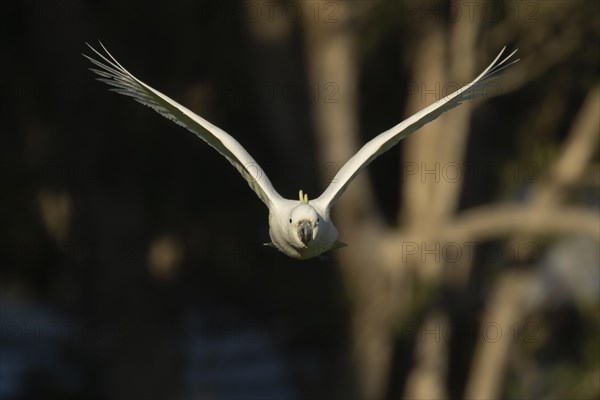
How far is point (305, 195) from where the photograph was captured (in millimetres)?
6312

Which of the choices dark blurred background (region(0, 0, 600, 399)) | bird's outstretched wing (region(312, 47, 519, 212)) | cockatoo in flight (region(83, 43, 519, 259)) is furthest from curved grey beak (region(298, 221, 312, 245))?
dark blurred background (region(0, 0, 600, 399))

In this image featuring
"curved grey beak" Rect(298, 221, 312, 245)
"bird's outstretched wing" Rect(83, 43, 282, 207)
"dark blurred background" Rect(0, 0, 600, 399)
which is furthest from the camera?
"dark blurred background" Rect(0, 0, 600, 399)

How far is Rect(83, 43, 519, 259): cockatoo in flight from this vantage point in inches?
241

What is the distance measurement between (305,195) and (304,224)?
0.31m

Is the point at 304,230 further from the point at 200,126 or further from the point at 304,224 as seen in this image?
the point at 200,126

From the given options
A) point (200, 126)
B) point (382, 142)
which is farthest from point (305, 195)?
point (200, 126)

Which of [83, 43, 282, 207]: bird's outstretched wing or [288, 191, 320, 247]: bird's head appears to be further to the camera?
Answer: [83, 43, 282, 207]: bird's outstretched wing

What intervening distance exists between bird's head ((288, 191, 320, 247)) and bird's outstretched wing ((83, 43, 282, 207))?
12.6 inches

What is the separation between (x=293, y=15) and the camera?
41.2 ft

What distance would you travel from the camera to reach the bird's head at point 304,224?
6.04m

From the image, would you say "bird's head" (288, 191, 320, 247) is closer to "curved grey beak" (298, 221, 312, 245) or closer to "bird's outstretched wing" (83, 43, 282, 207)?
"curved grey beak" (298, 221, 312, 245)

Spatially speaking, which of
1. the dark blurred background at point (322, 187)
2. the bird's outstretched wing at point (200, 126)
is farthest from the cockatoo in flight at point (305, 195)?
the dark blurred background at point (322, 187)

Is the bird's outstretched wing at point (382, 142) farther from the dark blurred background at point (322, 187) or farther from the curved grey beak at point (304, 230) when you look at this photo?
the dark blurred background at point (322, 187)

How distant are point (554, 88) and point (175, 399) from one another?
5.92 metres
